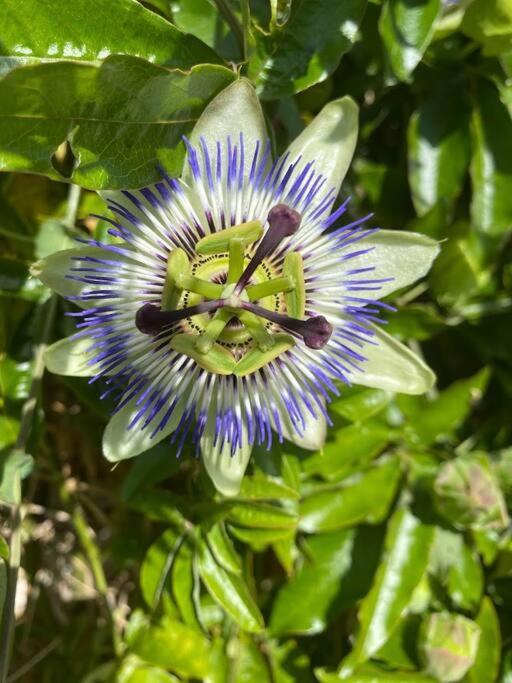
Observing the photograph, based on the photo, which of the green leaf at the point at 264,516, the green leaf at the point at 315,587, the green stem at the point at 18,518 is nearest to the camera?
the green stem at the point at 18,518

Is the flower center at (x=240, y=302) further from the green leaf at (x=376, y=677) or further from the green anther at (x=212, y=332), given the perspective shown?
the green leaf at (x=376, y=677)

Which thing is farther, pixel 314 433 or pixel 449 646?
pixel 449 646

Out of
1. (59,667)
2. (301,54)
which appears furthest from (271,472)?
(59,667)

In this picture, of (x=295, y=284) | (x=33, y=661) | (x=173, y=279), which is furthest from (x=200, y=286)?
(x=33, y=661)

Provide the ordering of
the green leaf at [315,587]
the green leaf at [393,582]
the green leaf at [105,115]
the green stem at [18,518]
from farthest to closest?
the green leaf at [315,587]
the green leaf at [393,582]
the green stem at [18,518]
the green leaf at [105,115]

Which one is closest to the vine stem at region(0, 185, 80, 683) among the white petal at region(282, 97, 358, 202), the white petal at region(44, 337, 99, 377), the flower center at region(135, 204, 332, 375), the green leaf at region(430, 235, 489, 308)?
the white petal at region(44, 337, 99, 377)

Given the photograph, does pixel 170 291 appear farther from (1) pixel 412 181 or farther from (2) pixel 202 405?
(1) pixel 412 181

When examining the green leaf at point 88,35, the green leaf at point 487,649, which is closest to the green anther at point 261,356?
the green leaf at point 88,35

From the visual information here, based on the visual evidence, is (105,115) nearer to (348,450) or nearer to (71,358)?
(71,358)
